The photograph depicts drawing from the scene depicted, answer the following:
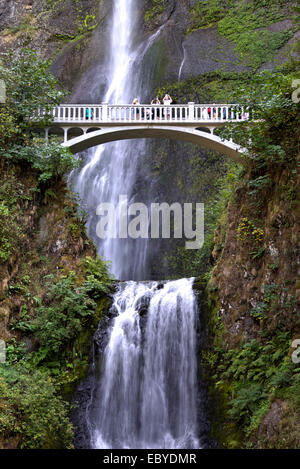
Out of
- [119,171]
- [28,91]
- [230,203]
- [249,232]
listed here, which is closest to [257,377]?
[249,232]

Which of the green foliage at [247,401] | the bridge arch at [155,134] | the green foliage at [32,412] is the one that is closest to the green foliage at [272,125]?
the bridge arch at [155,134]

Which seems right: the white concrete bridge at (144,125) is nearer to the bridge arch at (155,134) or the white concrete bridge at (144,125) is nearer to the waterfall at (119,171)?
the bridge arch at (155,134)

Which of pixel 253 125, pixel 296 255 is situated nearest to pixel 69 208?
pixel 253 125

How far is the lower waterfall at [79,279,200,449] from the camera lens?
1089cm

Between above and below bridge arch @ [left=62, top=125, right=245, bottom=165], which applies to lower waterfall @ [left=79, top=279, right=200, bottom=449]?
below

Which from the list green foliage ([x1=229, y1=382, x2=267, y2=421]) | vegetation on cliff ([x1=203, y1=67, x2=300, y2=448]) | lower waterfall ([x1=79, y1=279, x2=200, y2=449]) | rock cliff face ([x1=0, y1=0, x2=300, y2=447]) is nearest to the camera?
vegetation on cliff ([x1=203, y1=67, x2=300, y2=448])

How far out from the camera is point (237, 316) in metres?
11.9

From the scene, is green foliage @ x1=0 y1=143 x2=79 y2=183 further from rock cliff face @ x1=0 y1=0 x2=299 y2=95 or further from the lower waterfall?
rock cliff face @ x1=0 y1=0 x2=299 y2=95

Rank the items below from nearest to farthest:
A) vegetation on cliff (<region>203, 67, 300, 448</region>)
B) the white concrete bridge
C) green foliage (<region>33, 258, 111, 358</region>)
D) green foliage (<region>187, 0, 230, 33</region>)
Result: vegetation on cliff (<region>203, 67, 300, 448</region>)
green foliage (<region>33, 258, 111, 358</region>)
the white concrete bridge
green foliage (<region>187, 0, 230, 33</region>)

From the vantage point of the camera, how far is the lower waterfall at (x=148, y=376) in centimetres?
1089

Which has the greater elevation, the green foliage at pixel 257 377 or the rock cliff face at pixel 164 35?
the rock cliff face at pixel 164 35

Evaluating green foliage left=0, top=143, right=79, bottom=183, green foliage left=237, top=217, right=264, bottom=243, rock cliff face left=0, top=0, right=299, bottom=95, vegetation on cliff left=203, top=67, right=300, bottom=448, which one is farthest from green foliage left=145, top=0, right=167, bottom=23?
green foliage left=237, top=217, right=264, bottom=243

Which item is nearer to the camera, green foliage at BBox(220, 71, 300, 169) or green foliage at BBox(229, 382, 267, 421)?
green foliage at BBox(229, 382, 267, 421)

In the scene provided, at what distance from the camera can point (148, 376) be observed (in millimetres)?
12078
